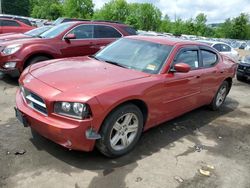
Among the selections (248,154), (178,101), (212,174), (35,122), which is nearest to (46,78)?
(35,122)

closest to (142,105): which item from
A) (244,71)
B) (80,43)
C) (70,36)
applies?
(70,36)

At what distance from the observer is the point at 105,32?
29.2 feet

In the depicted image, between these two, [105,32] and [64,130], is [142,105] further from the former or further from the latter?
[105,32]

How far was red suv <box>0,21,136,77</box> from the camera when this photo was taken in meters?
7.01

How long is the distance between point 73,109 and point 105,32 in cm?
593

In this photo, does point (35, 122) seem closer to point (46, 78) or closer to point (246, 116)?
point (46, 78)

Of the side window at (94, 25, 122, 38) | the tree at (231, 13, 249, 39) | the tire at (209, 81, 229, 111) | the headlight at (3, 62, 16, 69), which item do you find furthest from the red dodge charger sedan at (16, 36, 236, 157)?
the tree at (231, 13, 249, 39)

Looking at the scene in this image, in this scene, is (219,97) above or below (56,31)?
below

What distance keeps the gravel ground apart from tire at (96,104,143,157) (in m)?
0.15

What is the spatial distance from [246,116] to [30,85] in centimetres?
485

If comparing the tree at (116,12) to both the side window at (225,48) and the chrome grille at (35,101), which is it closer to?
the side window at (225,48)

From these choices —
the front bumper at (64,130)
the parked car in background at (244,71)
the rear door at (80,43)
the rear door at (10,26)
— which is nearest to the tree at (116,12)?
the rear door at (10,26)

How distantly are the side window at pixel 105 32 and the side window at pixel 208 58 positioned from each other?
382cm

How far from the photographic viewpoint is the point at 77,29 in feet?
26.8
